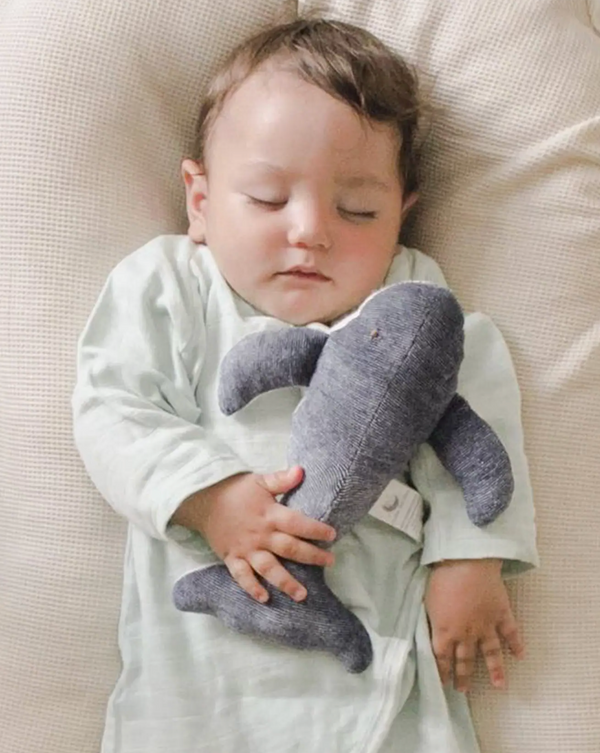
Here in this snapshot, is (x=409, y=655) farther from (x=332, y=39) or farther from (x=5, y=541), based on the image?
(x=332, y=39)

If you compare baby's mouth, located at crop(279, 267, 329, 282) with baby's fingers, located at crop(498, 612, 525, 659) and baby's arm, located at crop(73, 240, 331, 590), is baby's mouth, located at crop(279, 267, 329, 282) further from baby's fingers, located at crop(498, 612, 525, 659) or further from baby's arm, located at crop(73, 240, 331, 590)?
baby's fingers, located at crop(498, 612, 525, 659)

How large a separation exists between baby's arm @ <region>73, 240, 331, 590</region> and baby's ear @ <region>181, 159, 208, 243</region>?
64mm

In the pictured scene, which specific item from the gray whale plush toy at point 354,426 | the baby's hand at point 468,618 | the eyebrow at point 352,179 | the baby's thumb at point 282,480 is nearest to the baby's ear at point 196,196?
the eyebrow at point 352,179

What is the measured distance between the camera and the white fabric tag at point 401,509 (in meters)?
0.97

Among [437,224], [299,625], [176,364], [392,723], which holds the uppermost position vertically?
[437,224]

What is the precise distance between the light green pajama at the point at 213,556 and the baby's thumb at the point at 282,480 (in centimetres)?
4

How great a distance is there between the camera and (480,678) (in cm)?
99

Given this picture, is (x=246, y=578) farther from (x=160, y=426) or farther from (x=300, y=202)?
(x=300, y=202)

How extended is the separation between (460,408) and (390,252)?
0.25 metres

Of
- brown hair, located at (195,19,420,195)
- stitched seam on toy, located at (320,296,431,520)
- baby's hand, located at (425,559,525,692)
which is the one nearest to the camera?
stitched seam on toy, located at (320,296,431,520)

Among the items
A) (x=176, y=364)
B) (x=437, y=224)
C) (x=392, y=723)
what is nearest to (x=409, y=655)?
(x=392, y=723)

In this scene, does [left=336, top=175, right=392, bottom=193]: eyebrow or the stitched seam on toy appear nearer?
the stitched seam on toy

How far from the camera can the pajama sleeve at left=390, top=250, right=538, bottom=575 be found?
956 mm

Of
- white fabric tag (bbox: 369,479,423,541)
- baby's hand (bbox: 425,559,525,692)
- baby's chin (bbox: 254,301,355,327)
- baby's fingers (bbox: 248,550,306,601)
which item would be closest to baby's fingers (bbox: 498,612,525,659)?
baby's hand (bbox: 425,559,525,692)
